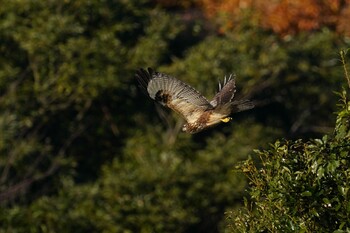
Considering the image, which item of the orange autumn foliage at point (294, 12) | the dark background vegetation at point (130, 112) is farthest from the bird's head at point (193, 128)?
the orange autumn foliage at point (294, 12)

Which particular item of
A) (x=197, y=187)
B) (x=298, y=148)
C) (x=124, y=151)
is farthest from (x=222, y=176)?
(x=298, y=148)

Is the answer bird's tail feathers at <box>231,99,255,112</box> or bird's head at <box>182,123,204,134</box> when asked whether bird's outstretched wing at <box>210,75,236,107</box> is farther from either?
bird's tail feathers at <box>231,99,255,112</box>

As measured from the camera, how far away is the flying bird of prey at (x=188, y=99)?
391 inches

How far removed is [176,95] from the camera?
10.3 meters

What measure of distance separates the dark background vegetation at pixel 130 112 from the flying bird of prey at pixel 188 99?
12.7 m

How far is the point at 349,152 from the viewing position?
27.6 feet

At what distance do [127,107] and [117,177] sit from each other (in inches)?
124

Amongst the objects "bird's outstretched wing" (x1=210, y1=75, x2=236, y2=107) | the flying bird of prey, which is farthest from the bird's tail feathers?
"bird's outstretched wing" (x1=210, y1=75, x2=236, y2=107)

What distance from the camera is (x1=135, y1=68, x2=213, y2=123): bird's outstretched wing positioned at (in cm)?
1020

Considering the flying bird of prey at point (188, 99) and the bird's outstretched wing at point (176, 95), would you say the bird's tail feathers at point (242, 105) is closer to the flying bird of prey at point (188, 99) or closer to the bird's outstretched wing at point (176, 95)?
the flying bird of prey at point (188, 99)

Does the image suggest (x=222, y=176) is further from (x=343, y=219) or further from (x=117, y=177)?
(x=343, y=219)

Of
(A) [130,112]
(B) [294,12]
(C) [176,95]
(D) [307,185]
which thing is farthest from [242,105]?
(B) [294,12]

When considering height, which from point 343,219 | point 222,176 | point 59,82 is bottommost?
point 222,176

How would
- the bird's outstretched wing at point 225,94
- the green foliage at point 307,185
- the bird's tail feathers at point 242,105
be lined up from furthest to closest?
the bird's outstretched wing at point 225,94
the bird's tail feathers at point 242,105
the green foliage at point 307,185
